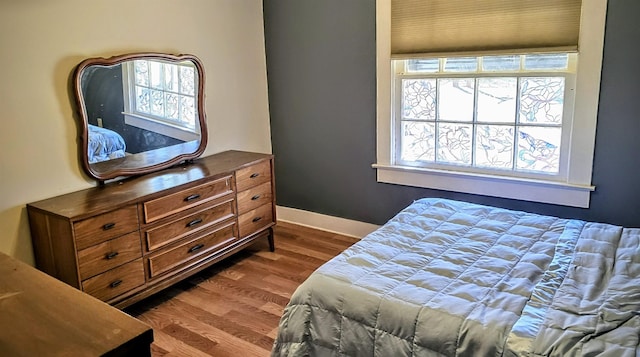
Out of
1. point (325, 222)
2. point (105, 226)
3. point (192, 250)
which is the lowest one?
point (325, 222)

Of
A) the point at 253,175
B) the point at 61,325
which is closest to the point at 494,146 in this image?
the point at 253,175

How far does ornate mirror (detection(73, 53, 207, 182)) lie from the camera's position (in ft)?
9.84

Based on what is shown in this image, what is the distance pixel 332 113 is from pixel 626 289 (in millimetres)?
2474

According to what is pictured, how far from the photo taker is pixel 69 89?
292cm

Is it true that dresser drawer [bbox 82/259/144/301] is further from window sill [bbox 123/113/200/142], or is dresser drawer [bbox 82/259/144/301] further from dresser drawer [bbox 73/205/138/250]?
window sill [bbox 123/113/200/142]

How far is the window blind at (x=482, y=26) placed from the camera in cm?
298

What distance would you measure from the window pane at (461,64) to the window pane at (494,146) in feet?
1.27

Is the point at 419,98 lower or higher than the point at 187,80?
lower

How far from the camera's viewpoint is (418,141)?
3734 mm

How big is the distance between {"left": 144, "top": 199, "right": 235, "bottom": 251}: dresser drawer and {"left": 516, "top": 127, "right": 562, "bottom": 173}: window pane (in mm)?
1892

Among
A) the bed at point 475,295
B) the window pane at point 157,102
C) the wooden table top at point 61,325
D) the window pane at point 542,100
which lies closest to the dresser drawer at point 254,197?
the window pane at point 157,102

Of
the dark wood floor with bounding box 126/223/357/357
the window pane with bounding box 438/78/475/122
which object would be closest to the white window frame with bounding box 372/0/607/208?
the window pane with bounding box 438/78/475/122

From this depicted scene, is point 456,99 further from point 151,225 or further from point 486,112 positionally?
point 151,225

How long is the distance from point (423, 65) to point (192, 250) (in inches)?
76.5
